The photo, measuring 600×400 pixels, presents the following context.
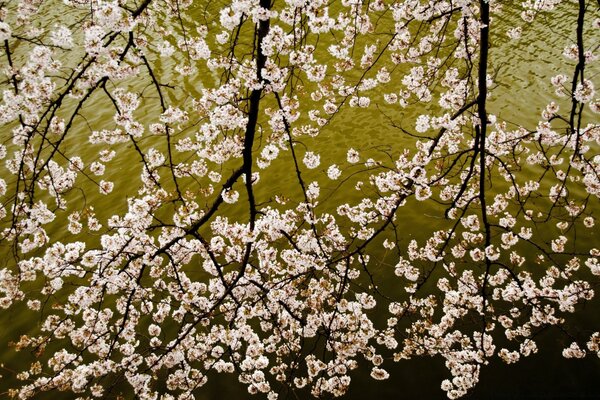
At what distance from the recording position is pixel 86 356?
7.53 m

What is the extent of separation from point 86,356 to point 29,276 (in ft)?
12.0

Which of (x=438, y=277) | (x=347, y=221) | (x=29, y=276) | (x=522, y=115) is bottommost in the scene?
(x=29, y=276)

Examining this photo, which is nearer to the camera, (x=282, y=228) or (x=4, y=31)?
(x=4, y=31)

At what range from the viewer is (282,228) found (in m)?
5.20

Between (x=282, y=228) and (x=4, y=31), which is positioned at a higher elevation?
(x=4, y=31)

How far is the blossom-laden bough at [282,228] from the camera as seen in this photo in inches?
157

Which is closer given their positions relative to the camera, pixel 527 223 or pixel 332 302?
pixel 332 302

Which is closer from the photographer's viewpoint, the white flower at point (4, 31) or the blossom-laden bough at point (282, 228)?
the white flower at point (4, 31)

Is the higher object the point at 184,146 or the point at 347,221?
the point at 347,221

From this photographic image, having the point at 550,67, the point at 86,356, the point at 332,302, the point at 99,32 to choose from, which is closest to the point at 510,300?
the point at 332,302

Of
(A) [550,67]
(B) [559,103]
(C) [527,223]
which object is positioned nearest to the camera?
(C) [527,223]

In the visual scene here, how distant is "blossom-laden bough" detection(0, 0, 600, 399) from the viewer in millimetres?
3990

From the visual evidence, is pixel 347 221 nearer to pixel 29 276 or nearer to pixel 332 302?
pixel 332 302

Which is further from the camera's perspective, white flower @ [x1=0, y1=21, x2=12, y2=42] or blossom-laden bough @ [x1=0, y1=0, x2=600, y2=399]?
Result: blossom-laden bough @ [x1=0, y1=0, x2=600, y2=399]
